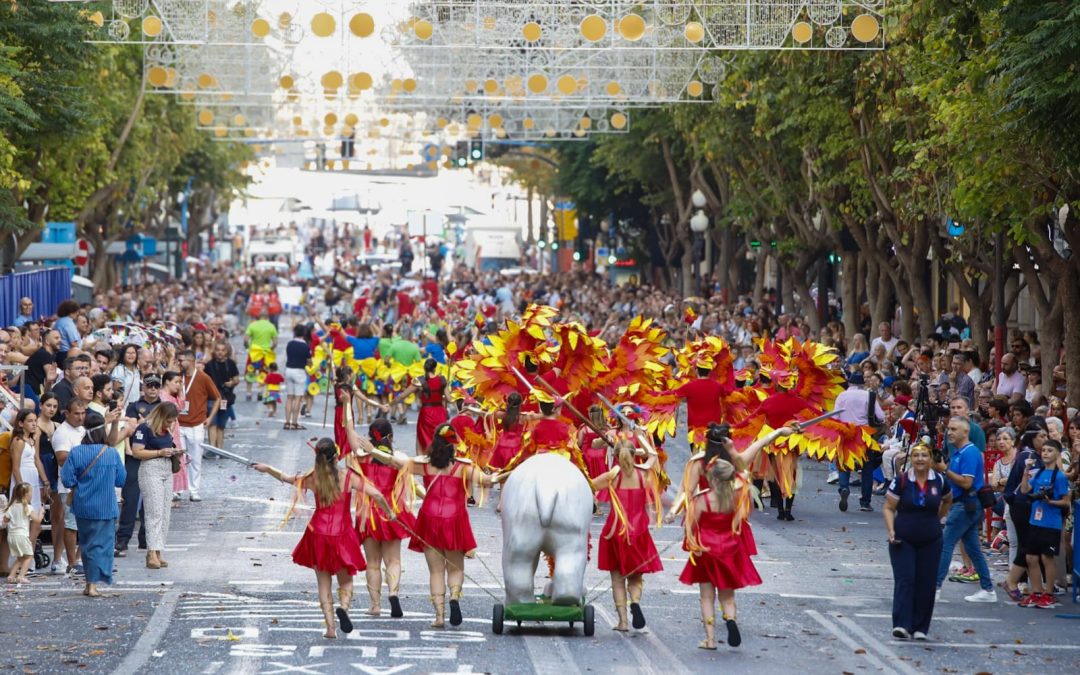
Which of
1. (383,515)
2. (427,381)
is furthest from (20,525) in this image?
(427,381)

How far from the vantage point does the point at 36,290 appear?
36281 mm

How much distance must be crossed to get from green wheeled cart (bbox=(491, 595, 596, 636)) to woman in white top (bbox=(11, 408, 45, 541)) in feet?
15.4

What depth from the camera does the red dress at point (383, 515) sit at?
14.2 metres

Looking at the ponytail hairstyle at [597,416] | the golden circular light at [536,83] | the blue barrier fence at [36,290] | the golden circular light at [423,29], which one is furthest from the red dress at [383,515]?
the blue barrier fence at [36,290]

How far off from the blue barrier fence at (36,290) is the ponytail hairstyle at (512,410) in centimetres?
1801

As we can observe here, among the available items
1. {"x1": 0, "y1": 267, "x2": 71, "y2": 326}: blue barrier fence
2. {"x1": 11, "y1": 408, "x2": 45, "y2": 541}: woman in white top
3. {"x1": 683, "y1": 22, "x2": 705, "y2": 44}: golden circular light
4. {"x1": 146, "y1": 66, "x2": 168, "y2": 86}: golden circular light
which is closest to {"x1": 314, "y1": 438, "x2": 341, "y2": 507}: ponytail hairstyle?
{"x1": 11, "y1": 408, "x2": 45, "y2": 541}: woman in white top

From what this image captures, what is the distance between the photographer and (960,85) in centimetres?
2136

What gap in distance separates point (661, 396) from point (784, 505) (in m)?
2.18

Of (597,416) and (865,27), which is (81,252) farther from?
(597,416)

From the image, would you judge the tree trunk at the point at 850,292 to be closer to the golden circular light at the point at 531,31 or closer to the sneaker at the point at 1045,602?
the golden circular light at the point at 531,31

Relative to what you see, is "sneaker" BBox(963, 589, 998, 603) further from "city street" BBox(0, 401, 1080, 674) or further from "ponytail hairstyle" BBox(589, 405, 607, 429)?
A: "ponytail hairstyle" BBox(589, 405, 607, 429)

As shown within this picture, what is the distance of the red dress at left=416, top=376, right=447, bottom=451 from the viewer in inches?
897

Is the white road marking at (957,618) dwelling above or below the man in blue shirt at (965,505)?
below

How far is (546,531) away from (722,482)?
127 centimetres
